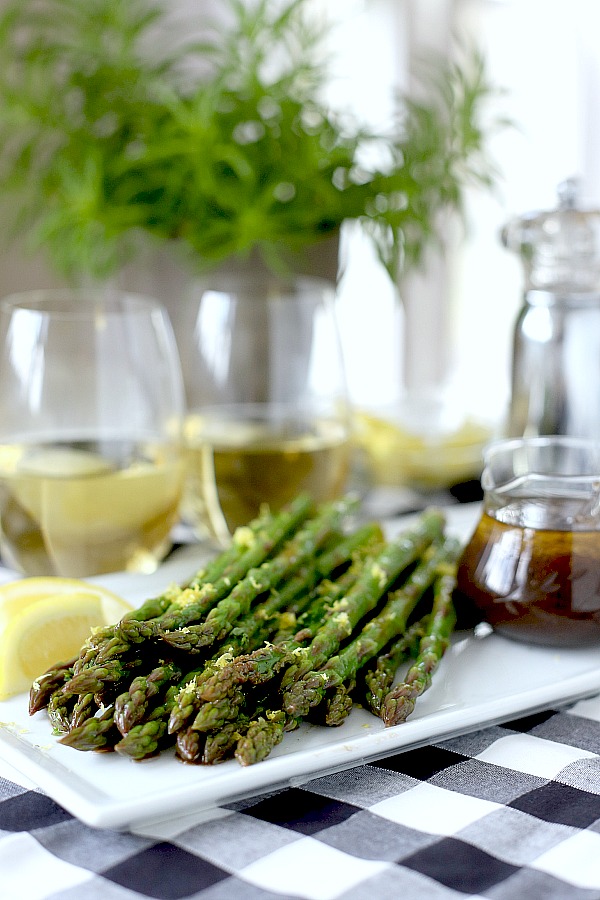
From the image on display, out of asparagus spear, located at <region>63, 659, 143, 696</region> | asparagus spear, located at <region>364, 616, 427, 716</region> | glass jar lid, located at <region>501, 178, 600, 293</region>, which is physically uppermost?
glass jar lid, located at <region>501, 178, 600, 293</region>

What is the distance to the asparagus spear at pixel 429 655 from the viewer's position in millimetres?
767

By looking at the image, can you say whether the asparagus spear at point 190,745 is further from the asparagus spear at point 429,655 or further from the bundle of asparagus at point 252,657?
the asparagus spear at point 429,655

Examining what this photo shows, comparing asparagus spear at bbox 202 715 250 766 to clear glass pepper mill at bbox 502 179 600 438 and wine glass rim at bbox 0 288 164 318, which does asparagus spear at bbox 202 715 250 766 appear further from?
clear glass pepper mill at bbox 502 179 600 438

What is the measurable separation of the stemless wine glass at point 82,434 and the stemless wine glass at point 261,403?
0.10 meters

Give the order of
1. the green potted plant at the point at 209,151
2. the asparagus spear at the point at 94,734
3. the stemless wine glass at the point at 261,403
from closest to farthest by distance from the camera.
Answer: the asparagus spear at the point at 94,734
the stemless wine glass at the point at 261,403
the green potted plant at the point at 209,151

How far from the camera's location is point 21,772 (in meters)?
0.70

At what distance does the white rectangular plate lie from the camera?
0.65m

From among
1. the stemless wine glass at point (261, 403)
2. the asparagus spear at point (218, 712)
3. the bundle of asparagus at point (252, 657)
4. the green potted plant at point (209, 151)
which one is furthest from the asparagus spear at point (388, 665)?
the green potted plant at point (209, 151)

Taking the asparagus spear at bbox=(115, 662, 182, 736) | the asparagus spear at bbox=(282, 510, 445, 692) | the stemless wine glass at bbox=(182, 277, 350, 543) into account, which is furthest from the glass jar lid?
the asparagus spear at bbox=(115, 662, 182, 736)

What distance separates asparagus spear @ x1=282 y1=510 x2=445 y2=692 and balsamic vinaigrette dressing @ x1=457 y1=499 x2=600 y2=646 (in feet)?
0.29

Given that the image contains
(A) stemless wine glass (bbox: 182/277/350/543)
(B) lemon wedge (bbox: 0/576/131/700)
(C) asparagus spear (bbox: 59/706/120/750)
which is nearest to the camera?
(C) asparagus spear (bbox: 59/706/120/750)

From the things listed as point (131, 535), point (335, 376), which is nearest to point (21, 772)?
point (131, 535)

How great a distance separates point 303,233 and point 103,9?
0.53m

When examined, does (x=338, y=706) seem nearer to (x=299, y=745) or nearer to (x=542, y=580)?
(x=299, y=745)
